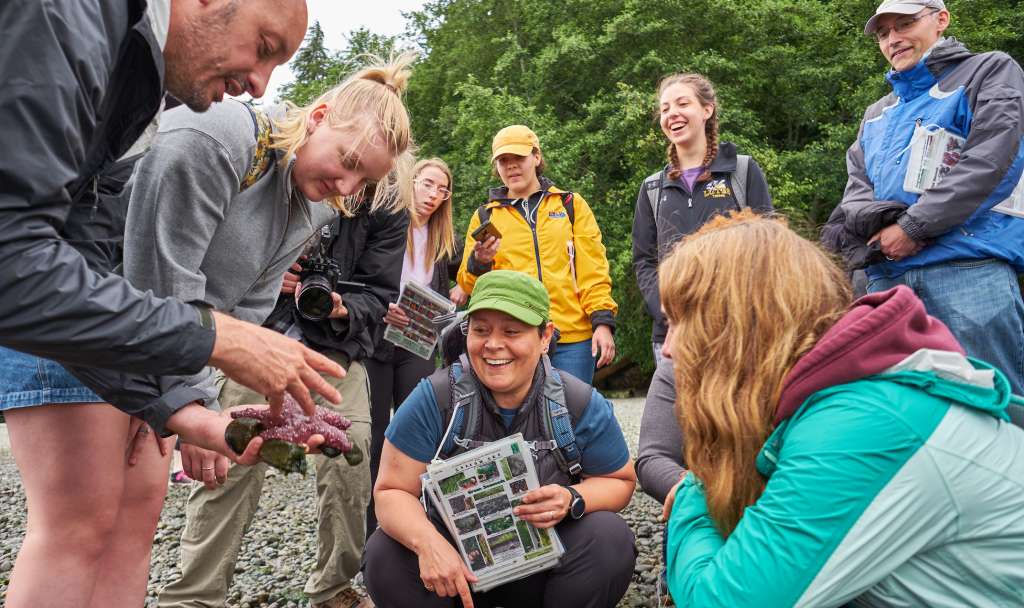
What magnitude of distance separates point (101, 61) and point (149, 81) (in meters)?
0.28

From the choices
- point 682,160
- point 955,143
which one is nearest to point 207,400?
point 682,160

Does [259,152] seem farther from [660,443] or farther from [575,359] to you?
[575,359]

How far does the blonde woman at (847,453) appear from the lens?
163 cm

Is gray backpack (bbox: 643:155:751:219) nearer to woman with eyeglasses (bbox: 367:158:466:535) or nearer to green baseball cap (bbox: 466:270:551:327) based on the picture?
woman with eyeglasses (bbox: 367:158:466:535)

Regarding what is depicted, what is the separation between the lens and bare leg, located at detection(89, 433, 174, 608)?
99.4 inches

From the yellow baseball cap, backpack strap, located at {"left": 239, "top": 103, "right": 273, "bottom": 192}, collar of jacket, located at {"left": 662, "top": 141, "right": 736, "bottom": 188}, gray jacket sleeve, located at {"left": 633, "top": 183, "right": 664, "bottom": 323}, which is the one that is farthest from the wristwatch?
the yellow baseball cap

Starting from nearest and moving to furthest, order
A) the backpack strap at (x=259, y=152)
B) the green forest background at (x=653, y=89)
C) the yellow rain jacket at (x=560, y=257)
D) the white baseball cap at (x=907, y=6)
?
the backpack strap at (x=259, y=152), the white baseball cap at (x=907, y=6), the yellow rain jacket at (x=560, y=257), the green forest background at (x=653, y=89)

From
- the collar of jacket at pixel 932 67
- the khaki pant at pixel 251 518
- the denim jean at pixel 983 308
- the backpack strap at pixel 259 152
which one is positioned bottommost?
the khaki pant at pixel 251 518

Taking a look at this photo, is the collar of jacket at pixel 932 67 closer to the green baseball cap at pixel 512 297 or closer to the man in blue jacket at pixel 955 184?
the man in blue jacket at pixel 955 184

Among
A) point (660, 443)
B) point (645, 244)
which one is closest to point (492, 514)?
point (660, 443)

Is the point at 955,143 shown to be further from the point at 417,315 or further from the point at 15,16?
the point at 15,16

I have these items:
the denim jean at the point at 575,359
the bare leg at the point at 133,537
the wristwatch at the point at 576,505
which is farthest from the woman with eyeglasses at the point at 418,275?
the bare leg at the point at 133,537

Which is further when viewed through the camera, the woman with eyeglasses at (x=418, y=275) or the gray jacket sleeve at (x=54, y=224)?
the woman with eyeglasses at (x=418, y=275)

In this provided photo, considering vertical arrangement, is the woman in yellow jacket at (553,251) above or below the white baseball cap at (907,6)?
below
